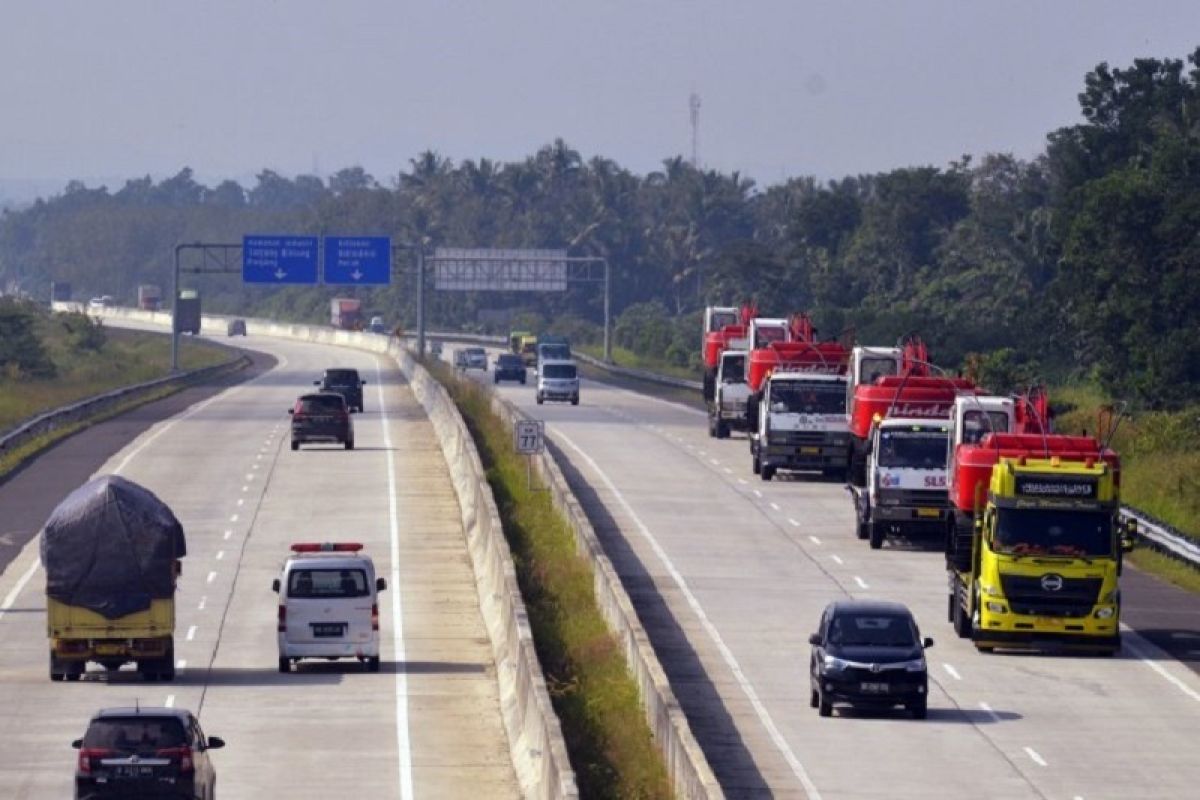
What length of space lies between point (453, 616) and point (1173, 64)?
85.6 metres

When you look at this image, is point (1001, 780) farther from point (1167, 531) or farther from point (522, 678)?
point (1167, 531)

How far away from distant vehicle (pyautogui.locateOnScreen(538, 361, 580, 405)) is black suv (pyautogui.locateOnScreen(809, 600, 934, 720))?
6884 centimetres

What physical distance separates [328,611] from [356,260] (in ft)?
308

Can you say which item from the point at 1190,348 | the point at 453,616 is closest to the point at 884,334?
A: the point at 1190,348

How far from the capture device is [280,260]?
12769 centimetres

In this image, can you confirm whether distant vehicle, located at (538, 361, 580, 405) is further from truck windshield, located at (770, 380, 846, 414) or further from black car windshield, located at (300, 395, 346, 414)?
truck windshield, located at (770, 380, 846, 414)

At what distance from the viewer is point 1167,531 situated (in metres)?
50.8

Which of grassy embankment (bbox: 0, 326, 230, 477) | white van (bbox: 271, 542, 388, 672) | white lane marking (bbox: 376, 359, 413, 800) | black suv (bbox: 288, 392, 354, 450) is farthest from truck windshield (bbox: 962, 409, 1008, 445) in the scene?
black suv (bbox: 288, 392, 354, 450)

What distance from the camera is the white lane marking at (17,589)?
43.0 meters

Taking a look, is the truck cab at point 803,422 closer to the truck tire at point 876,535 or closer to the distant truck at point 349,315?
the truck tire at point 876,535

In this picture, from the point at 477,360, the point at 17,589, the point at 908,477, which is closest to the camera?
the point at 17,589

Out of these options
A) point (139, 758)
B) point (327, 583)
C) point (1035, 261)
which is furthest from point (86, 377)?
point (139, 758)

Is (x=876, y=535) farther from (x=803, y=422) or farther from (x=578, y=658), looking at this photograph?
(x=578, y=658)

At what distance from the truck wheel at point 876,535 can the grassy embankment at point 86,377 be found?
2428 cm
